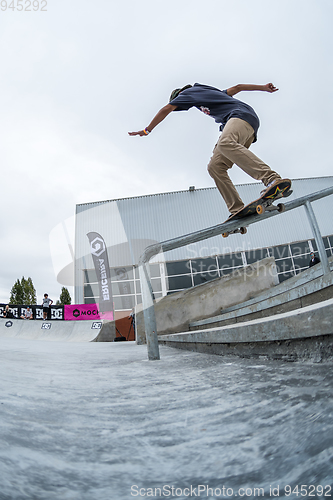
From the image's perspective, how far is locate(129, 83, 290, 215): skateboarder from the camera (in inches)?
89.7

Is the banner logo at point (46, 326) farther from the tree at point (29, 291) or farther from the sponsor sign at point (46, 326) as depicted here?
the tree at point (29, 291)

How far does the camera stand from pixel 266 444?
563 mm

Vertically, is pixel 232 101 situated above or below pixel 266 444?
above

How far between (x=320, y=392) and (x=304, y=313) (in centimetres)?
31

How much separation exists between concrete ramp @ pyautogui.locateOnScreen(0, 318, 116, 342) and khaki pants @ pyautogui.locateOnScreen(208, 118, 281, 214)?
11.8 meters

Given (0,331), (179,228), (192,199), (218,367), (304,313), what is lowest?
(0,331)

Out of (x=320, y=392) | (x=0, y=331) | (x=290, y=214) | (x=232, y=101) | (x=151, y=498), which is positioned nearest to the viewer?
(x=151, y=498)

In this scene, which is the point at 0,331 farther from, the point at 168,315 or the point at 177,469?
the point at 177,469

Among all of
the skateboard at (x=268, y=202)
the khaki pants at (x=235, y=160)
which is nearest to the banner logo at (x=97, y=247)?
the khaki pants at (x=235, y=160)

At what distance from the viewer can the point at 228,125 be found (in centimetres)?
242

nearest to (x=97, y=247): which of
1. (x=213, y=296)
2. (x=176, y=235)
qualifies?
(x=176, y=235)

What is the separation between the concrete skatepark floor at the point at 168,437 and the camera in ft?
1.56

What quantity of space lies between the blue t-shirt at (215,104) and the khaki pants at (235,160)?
0.09 m

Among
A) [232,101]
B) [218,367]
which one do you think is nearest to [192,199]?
[232,101]
